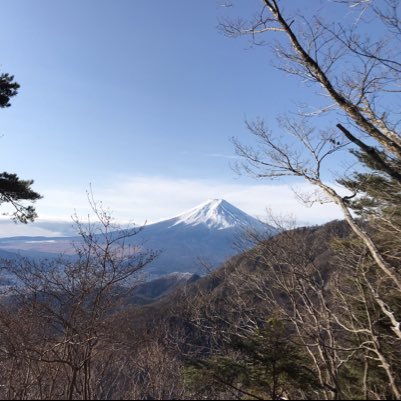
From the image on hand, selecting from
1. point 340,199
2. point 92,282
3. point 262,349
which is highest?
point 340,199

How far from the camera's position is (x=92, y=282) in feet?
20.5

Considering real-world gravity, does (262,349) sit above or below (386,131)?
below

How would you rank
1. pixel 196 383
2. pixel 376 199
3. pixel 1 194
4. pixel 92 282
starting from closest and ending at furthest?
1. pixel 196 383
2. pixel 92 282
3. pixel 1 194
4. pixel 376 199

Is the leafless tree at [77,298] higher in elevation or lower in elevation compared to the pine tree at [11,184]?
lower

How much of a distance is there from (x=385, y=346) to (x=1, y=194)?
10706 mm

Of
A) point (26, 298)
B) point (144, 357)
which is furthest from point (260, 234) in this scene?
point (144, 357)

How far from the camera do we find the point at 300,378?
17.3 ft

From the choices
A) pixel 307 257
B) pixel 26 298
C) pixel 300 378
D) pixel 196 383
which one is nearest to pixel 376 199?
pixel 307 257

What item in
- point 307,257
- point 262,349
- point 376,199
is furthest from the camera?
point 376,199

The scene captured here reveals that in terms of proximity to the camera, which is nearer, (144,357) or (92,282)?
(92,282)

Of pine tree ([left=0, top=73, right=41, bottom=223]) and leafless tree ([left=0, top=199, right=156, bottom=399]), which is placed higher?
pine tree ([left=0, top=73, right=41, bottom=223])

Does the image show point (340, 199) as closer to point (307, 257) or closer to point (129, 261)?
point (307, 257)

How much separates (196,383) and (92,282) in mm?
2410

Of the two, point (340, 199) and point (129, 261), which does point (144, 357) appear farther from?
point (340, 199)
